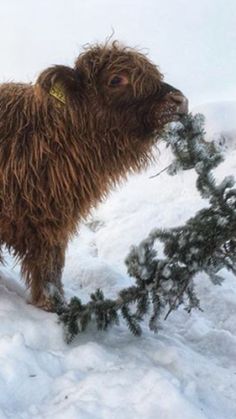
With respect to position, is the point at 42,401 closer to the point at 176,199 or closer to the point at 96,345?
the point at 96,345

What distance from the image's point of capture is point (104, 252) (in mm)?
7113

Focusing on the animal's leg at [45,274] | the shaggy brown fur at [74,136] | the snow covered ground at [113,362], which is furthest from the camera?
the animal's leg at [45,274]

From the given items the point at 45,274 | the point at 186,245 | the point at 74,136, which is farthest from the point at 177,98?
the point at 45,274

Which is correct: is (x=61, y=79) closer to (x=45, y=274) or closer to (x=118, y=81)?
(x=118, y=81)

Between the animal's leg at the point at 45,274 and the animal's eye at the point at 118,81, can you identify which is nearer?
the animal's eye at the point at 118,81

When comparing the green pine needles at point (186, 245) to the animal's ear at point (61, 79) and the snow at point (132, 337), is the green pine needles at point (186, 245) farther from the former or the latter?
the animal's ear at point (61, 79)

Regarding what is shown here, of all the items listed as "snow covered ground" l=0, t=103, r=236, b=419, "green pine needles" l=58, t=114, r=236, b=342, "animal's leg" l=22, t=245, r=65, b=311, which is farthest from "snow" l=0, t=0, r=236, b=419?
"green pine needles" l=58, t=114, r=236, b=342

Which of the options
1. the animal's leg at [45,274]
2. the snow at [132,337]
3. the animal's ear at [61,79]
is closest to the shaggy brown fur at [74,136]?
the animal's ear at [61,79]

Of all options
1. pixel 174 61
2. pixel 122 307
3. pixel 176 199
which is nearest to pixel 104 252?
pixel 176 199

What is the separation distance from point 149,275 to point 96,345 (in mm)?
550

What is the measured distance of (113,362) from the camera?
3721 millimetres

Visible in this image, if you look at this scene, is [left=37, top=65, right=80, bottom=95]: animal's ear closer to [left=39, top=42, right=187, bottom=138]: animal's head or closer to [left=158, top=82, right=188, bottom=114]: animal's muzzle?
[left=39, top=42, right=187, bottom=138]: animal's head

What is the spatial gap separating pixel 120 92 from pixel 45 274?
142 cm

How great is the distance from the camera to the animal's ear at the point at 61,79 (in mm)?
3910
